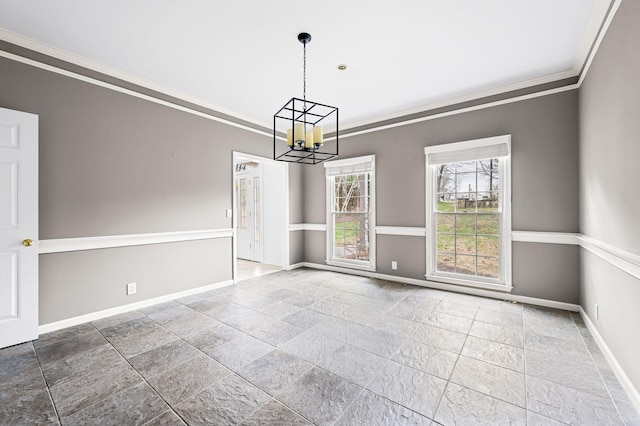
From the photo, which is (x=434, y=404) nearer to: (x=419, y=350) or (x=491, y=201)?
(x=419, y=350)

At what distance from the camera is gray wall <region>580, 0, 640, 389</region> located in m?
1.84

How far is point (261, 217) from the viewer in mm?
6543

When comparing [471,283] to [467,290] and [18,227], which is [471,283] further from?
[18,227]

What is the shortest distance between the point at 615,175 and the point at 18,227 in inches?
196

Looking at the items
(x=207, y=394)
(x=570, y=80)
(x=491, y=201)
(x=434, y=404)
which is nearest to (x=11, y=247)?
(x=207, y=394)

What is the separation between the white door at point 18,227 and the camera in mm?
2512

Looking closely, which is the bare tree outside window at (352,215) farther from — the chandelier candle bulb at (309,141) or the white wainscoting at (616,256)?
the white wainscoting at (616,256)

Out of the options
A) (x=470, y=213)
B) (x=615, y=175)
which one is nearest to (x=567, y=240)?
(x=470, y=213)

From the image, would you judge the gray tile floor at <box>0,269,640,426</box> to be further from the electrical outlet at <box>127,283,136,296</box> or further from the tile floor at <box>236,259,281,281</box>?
the tile floor at <box>236,259,281,281</box>

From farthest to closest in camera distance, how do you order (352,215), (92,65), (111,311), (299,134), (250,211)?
(250,211)
(352,215)
(111,311)
(92,65)
(299,134)

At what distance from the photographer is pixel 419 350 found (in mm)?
2479

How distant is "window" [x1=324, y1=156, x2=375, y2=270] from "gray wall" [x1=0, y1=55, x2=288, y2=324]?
2.03 metres

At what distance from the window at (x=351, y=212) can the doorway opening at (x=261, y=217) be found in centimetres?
90

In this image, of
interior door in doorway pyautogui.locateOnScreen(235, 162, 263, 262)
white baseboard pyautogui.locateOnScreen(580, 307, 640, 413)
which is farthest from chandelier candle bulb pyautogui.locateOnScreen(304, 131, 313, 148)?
interior door in doorway pyautogui.locateOnScreen(235, 162, 263, 262)
